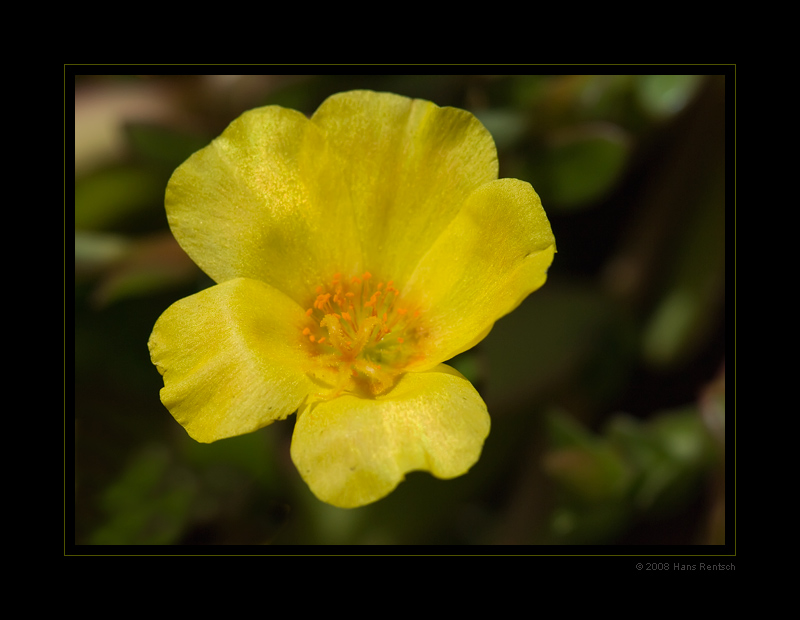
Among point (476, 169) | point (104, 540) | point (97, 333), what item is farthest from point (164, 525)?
point (476, 169)

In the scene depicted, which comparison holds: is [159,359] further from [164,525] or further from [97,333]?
[97,333]

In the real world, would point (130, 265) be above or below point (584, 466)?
above

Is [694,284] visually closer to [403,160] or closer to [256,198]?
[403,160]

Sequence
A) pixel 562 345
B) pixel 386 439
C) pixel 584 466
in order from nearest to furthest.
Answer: pixel 386 439, pixel 584 466, pixel 562 345

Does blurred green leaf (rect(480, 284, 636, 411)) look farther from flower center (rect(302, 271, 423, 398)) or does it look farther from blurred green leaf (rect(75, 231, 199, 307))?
blurred green leaf (rect(75, 231, 199, 307))

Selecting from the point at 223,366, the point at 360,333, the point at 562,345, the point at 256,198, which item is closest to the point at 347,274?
the point at 360,333

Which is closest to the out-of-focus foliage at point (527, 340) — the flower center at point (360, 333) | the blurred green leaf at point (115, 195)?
the blurred green leaf at point (115, 195)
